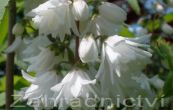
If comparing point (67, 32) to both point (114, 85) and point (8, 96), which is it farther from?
point (8, 96)

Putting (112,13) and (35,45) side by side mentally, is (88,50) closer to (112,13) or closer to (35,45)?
(112,13)

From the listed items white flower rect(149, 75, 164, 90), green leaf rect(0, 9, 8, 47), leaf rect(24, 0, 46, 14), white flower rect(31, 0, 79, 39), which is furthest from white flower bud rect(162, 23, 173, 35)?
white flower rect(31, 0, 79, 39)

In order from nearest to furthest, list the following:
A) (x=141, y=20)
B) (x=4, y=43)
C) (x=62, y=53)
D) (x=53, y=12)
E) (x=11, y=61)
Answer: (x=53, y=12)
(x=62, y=53)
(x=11, y=61)
(x=4, y=43)
(x=141, y=20)

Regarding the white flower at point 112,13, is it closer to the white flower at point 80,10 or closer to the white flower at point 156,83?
the white flower at point 80,10

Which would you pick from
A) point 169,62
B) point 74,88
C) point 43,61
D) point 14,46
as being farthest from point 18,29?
point 169,62

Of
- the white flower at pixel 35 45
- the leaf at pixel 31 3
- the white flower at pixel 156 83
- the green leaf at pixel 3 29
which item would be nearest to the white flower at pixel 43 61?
the white flower at pixel 35 45

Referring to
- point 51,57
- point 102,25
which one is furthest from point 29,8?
point 102,25
